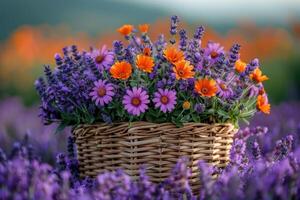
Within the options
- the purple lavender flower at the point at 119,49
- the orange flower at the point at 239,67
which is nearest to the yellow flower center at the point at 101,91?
the purple lavender flower at the point at 119,49

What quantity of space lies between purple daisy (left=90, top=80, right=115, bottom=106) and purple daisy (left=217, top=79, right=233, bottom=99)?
1.58 feet

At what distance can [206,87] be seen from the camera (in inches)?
119

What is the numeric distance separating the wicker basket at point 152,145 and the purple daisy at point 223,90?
145mm

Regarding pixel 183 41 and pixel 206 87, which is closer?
pixel 206 87

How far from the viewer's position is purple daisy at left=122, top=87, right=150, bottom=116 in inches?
117

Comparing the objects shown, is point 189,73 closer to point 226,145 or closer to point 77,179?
point 226,145

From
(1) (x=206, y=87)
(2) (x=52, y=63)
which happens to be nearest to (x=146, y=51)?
(1) (x=206, y=87)

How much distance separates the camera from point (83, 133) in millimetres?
3219

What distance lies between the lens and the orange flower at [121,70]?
9.89 feet

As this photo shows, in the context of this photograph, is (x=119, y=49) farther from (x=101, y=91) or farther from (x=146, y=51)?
(x=101, y=91)

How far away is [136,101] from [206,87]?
0.31m

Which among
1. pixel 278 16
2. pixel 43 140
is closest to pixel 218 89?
pixel 43 140

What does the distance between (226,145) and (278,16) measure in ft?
50.4

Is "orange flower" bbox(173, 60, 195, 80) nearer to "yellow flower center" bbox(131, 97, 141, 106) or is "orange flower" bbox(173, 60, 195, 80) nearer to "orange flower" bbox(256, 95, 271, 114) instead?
"yellow flower center" bbox(131, 97, 141, 106)
